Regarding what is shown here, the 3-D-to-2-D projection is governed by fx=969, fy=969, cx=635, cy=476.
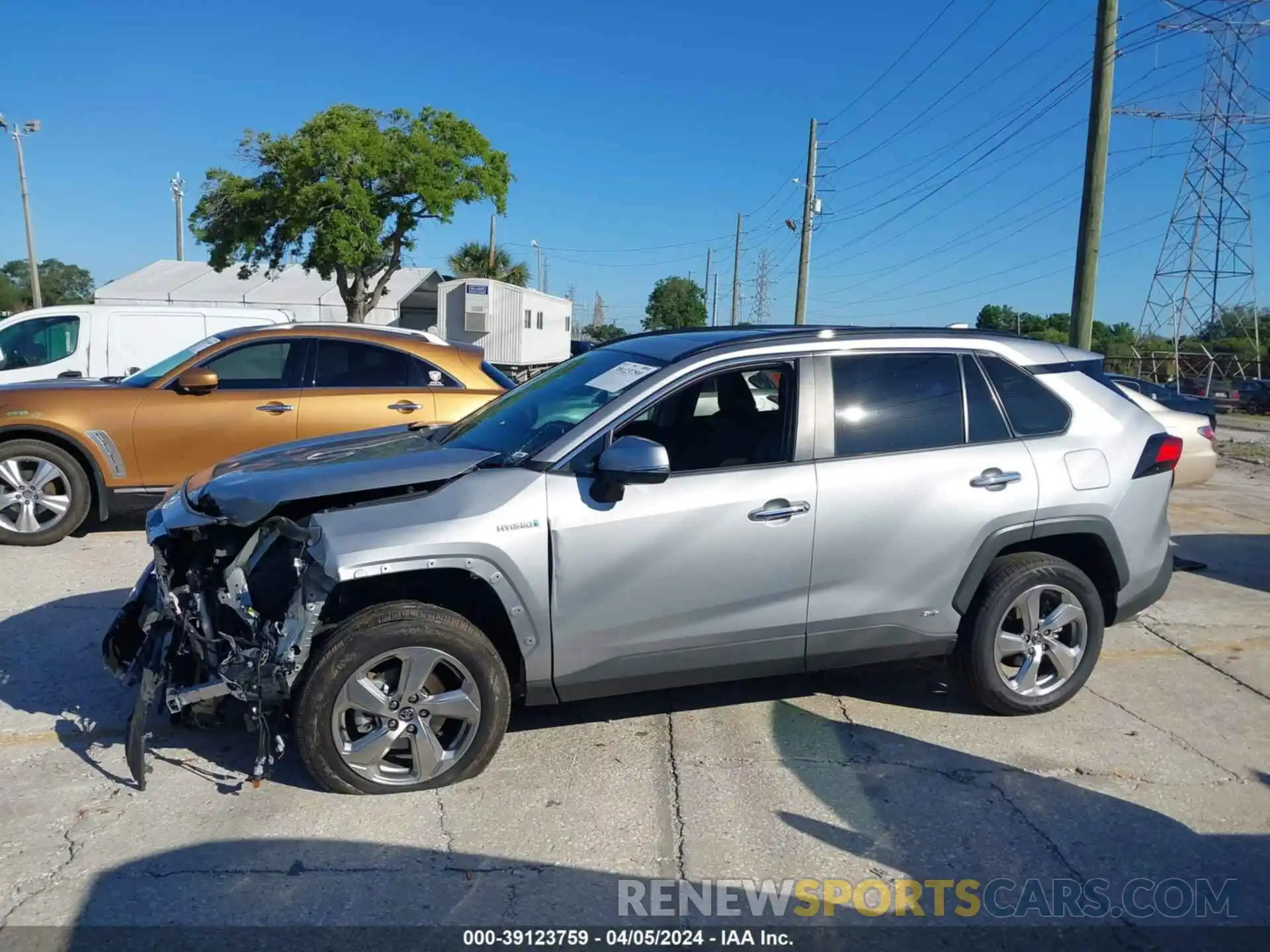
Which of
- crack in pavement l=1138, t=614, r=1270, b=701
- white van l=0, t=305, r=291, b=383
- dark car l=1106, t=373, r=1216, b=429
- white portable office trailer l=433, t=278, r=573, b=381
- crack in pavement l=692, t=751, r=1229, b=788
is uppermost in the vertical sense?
white portable office trailer l=433, t=278, r=573, b=381

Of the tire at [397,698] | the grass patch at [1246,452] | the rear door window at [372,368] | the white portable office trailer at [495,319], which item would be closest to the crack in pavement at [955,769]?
the tire at [397,698]

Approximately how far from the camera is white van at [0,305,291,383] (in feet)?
32.2

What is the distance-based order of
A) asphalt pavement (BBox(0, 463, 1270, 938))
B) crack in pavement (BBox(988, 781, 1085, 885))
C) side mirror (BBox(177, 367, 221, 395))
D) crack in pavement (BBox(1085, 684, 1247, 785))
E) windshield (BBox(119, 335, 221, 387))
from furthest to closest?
windshield (BBox(119, 335, 221, 387)), side mirror (BBox(177, 367, 221, 395)), crack in pavement (BBox(1085, 684, 1247, 785)), crack in pavement (BBox(988, 781, 1085, 885)), asphalt pavement (BBox(0, 463, 1270, 938))

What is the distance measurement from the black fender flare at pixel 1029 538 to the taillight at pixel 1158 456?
0.33m

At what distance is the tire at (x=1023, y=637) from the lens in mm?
4352

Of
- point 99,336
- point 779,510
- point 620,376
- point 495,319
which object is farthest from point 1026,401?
point 495,319

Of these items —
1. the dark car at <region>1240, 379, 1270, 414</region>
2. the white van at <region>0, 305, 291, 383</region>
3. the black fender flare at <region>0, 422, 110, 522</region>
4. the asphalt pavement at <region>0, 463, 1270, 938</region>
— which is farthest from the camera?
the dark car at <region>1240, 379, 1270, 414</region>

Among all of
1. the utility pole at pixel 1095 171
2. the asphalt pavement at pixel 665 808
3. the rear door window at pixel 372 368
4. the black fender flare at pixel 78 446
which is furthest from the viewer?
the utility pole at pixel 1095 171

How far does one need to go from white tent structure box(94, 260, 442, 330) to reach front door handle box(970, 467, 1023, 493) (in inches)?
1541

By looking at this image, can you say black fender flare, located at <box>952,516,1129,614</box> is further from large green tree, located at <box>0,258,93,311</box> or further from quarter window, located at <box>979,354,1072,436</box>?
large green tree, located at <box>0,258,93,311</box>

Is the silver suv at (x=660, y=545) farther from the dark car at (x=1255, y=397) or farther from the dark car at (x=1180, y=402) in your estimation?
the dark car at (x=1255, y=397)

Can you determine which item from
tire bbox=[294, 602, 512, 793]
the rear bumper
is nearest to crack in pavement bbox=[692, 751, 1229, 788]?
the rear bumper

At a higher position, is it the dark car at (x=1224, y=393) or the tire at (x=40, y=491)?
the dark car at (x=1224, y=393)

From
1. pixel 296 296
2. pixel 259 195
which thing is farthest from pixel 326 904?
pixel 296 296
